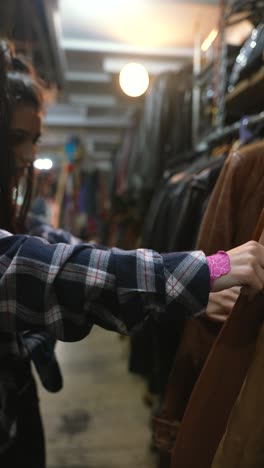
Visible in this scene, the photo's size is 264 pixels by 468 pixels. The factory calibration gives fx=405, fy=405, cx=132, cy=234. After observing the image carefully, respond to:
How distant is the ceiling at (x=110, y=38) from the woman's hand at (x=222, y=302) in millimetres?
1887

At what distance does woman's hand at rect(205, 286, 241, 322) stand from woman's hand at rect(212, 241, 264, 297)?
131 millimetres

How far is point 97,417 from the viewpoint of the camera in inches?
74.7

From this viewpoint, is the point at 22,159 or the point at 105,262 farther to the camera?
the point at 22,159

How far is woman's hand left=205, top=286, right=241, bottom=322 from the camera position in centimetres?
70

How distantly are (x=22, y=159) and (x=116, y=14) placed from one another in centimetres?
178

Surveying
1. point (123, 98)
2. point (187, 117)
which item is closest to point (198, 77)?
point (187, 117)

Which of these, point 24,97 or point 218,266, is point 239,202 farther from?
point 24,97

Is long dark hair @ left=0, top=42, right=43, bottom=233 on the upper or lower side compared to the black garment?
upper

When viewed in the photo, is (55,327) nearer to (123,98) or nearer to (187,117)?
(187,117)

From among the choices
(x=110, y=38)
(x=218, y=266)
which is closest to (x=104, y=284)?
(x=218, y=266)

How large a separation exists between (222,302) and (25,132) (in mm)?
571

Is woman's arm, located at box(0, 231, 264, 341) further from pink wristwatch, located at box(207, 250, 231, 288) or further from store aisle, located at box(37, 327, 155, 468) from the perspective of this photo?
store aisle, located at box(37, 327, 155, 468)

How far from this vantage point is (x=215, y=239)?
86 cm

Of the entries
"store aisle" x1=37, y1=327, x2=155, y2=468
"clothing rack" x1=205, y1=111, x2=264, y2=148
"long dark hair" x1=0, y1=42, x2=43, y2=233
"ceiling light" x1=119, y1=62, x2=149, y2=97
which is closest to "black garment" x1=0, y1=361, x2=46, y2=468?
"long dark hair" x1=0, y1=42, x2=43, y2=233
